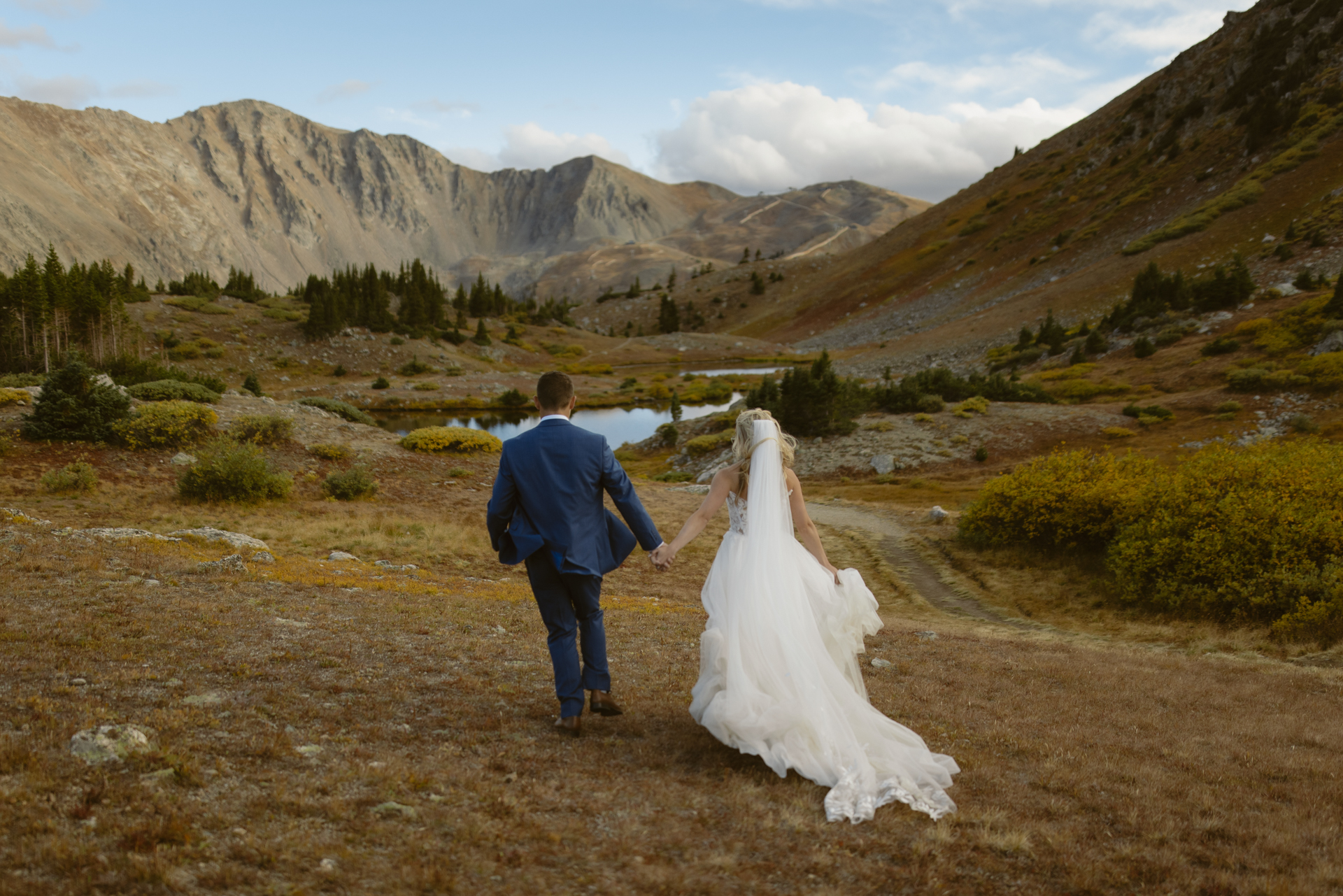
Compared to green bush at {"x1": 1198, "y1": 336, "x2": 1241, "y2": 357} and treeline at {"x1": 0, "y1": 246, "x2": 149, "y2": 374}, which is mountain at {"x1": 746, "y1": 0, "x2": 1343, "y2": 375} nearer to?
green bush at {"x1": 1198, "y1": 336, "x2": 1241, "y2": 357}

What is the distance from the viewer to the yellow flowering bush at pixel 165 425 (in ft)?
80.4

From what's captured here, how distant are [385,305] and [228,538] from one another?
284ft

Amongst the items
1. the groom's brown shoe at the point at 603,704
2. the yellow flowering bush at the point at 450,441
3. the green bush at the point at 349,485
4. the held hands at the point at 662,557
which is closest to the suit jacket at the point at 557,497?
the held hands at the point at 662,557

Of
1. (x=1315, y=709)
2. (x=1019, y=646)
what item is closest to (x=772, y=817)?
(x=1315, y=709)

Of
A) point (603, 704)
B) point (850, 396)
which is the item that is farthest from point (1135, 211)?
point (603, 704)

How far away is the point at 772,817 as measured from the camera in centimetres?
493

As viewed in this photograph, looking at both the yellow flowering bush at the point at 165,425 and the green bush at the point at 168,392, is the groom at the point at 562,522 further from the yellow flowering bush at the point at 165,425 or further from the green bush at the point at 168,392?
the green bush at the point at 168,392

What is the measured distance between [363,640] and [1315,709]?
11.1m

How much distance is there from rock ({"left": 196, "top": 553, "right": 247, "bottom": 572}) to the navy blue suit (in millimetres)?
7987

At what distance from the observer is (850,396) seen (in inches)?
1742

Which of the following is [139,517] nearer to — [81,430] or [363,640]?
[81,430]

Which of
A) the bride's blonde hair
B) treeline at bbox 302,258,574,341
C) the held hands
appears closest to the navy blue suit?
the held hands

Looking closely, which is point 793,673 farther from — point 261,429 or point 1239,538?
point 261,429

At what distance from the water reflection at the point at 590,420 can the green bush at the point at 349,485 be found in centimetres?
3296
